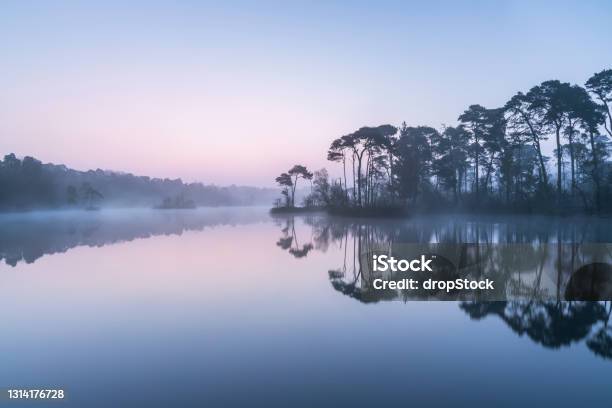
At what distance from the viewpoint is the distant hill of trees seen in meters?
61.0

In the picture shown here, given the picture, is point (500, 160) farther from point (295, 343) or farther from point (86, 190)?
point (86, 190)

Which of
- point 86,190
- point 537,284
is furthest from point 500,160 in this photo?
point 86,190

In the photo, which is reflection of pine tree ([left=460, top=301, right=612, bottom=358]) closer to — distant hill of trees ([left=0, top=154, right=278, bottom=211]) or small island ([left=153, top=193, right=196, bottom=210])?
distant hill of trees ([left=0, top=154, right=278, bottom=211])

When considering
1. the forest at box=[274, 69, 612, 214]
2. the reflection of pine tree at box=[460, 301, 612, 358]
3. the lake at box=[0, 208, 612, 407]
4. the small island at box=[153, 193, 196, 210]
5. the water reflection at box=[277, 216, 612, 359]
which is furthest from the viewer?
the small island at box=[153, 193, 196, 210]

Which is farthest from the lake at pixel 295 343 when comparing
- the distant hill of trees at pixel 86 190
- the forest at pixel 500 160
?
the distant hill of trees at pixel 86 190

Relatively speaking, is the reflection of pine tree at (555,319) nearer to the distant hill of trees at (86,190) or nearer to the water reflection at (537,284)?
the water reflection at (537,284)

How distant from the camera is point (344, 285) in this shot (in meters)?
7.32

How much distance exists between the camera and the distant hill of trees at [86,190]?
6103 cm

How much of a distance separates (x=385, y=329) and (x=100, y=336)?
395cm

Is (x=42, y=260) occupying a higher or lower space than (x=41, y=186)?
lower

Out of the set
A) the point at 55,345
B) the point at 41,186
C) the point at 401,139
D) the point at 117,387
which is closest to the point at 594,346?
the point at 117,387

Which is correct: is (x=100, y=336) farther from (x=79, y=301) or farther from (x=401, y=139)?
(x=401, y=139)

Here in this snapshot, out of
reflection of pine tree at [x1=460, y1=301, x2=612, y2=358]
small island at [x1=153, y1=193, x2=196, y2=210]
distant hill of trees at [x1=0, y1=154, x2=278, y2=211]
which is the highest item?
distant hill of trees at [x1=0, y1=154, x2=278, y2=211]

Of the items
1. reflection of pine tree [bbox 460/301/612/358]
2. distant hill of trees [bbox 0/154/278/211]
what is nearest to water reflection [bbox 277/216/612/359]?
reflection of pine tree [bbox 460/301/612/358]
